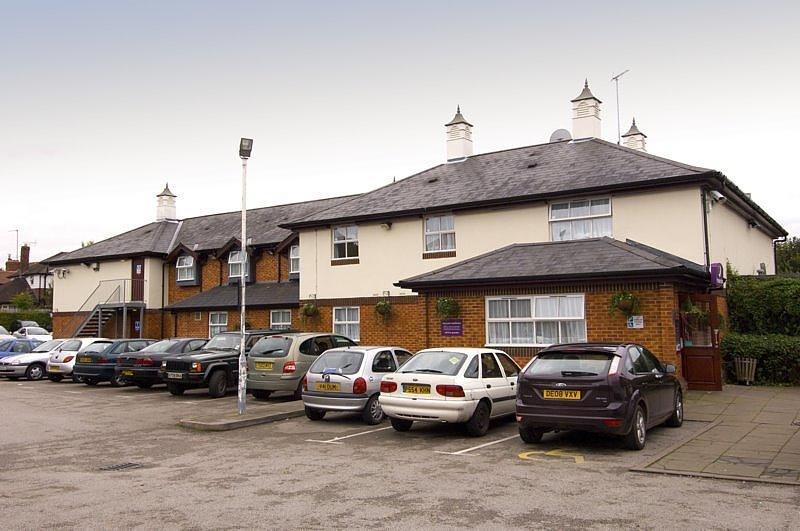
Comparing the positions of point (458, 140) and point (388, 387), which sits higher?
point (458, 140)

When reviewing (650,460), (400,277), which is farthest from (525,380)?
(400,277)

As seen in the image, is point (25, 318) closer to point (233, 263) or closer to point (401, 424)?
point (233, 263)

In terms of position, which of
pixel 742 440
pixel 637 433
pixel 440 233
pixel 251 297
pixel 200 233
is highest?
pixel 200 233

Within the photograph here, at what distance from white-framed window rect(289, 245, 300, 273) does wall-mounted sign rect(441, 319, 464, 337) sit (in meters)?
11.4

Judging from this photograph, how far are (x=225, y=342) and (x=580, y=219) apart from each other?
10638mm

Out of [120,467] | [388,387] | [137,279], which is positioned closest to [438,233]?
[388,387]

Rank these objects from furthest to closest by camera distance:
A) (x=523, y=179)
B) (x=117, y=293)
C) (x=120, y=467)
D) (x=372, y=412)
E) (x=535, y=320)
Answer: (x=117, y=293) → (x=523, y=179) → (x=535, y=320) → (x=372, y=412) → (x=120, y=467)

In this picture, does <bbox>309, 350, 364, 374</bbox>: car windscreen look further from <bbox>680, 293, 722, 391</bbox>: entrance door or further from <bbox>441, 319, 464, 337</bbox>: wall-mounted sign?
<bbox>680, 293, 722, 391</bbox>: entrance door

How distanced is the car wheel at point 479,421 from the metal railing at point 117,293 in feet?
83.7

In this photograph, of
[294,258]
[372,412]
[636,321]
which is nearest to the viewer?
[372,412]

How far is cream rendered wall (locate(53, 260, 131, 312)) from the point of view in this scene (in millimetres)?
34000

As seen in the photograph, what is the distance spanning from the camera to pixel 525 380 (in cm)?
1006

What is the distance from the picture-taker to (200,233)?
3434 cm

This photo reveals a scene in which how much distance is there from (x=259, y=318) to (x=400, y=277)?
7.93 meters
